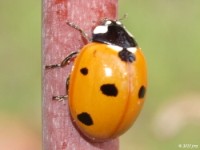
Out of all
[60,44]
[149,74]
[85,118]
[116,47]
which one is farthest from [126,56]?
[149,74]

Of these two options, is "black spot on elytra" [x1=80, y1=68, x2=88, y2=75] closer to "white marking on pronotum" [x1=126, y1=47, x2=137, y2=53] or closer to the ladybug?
the ladybug

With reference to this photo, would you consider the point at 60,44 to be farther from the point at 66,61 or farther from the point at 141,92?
the point at 141,92

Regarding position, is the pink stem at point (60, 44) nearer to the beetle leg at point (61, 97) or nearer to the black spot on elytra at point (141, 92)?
the beetle leg at point (61, 97)

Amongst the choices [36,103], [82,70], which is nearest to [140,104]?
[82,70]

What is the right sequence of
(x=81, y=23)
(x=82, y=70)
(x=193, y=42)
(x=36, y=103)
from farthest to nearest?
(x=193, y=42), (x=36, y=103), (x=82, y=70), (x=81, y=23)

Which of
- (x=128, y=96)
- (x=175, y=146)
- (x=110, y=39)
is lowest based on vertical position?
(x=175, y=146)

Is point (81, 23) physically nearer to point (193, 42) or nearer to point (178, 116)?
point (178, 116)
